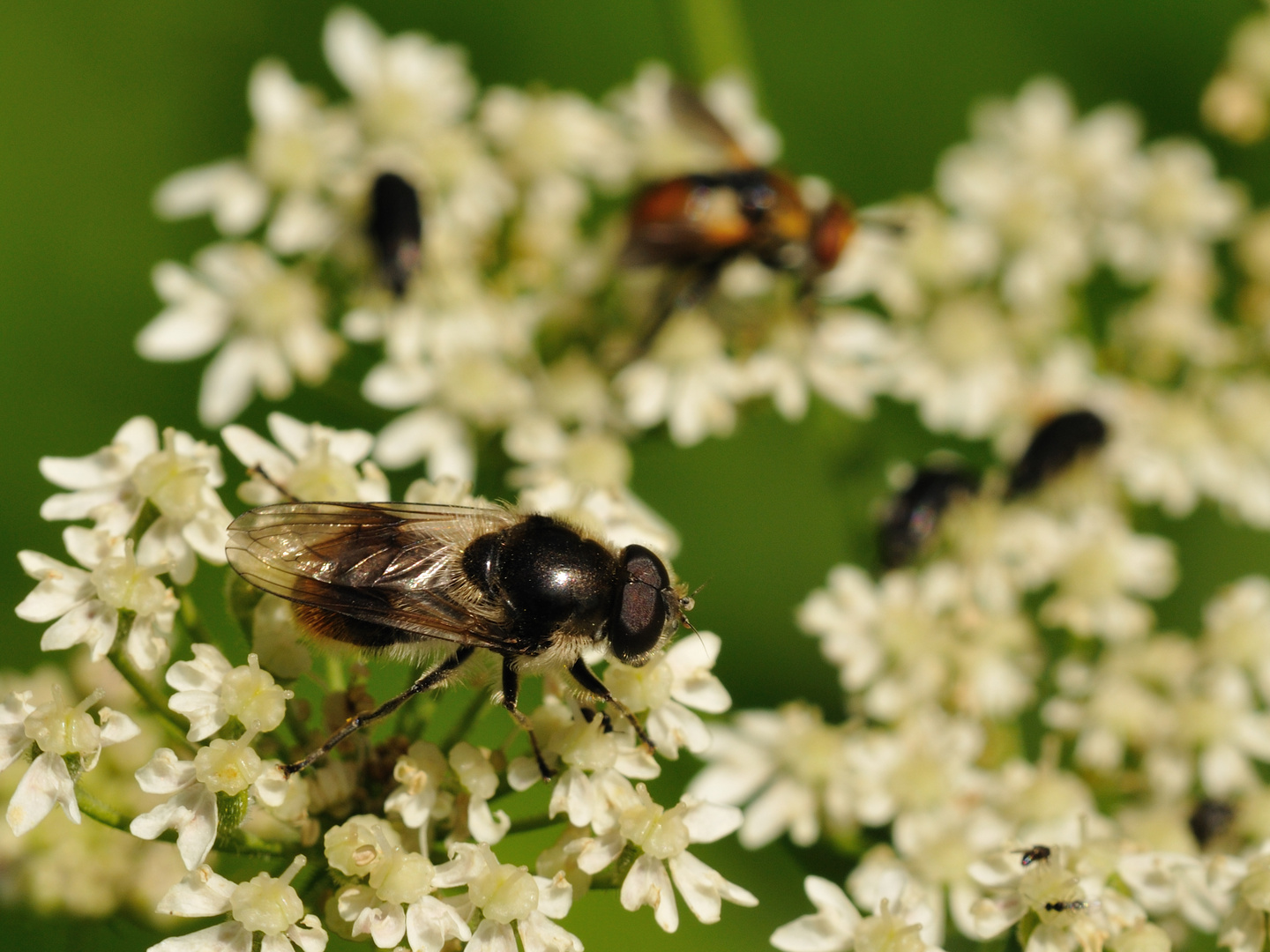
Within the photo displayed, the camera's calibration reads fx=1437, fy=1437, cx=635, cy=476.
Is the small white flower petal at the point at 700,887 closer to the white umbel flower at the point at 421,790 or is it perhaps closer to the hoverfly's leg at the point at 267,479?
the white umbel flower at the point at 421,790

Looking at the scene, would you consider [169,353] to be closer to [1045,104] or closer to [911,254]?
[911,254]

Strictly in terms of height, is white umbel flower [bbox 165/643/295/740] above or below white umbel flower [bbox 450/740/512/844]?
below

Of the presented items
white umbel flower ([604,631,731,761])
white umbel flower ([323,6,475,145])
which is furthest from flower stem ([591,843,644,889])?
white umbel flower ([323,6,475,145])

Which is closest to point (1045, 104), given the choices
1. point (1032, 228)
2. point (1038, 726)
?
point (1032, 228)

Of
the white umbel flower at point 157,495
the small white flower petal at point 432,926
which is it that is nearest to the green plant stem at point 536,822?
the small white flower petal at point 432,926

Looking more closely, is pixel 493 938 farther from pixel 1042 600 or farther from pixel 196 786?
pixel 1042 600

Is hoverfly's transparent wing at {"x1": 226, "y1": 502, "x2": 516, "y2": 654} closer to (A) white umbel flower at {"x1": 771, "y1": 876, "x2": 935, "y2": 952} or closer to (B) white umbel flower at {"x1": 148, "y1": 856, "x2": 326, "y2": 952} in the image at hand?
(B) white umbel flower at {"x1": 148, "y1": 856, "x2": 326, "y2": 952}
